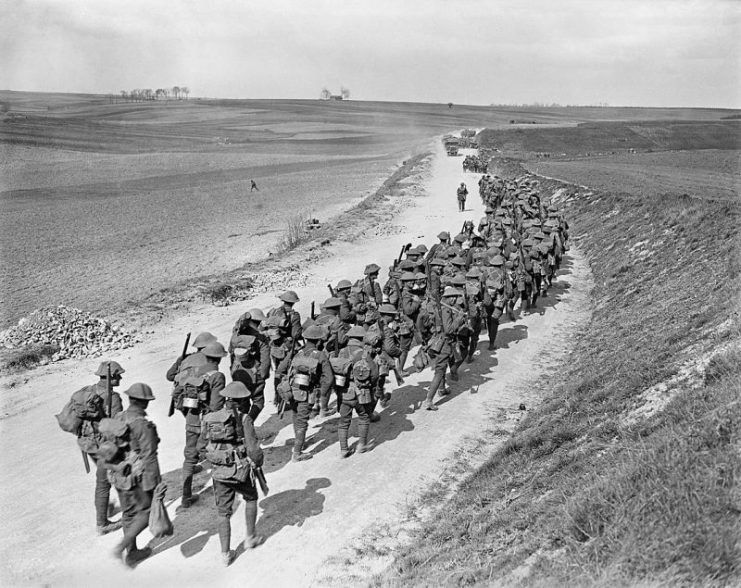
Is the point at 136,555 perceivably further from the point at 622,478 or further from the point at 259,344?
the point at 622,478

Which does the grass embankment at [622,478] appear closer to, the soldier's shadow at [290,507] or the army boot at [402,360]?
the soldier's shadow at [290,507]

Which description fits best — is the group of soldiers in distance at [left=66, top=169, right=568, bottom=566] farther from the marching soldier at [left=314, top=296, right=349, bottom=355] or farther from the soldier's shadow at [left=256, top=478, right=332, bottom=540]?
the soldier's shadow at [left=256, top=478, right=332, bottom=540]

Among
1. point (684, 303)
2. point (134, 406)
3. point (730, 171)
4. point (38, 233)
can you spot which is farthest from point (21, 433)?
point (730, 171)

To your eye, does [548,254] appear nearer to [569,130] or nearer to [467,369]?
[467,369]

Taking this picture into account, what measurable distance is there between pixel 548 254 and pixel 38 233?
87.6 ft

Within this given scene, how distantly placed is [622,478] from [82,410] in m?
6.43

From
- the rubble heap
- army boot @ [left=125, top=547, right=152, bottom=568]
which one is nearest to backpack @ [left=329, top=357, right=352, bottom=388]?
army boot @ [left=125, top=547, right=152, bottom=568]

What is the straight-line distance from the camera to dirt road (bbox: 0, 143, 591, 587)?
741 cm

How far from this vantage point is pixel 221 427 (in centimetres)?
725

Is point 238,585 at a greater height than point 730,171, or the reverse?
point 730,171

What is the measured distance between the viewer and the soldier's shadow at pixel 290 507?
814cm

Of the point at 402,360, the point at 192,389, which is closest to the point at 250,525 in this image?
the point at 192,389

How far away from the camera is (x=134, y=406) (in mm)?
7574

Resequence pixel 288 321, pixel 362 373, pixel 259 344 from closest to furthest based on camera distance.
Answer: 1. pixel 362 373
2. pixel 259 344
3. pixel 288 321
